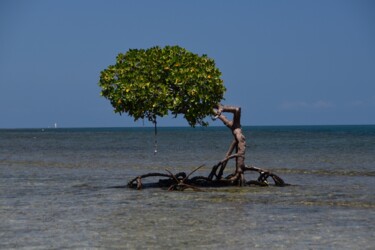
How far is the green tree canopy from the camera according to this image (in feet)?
113

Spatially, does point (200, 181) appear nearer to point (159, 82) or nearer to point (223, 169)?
point (223, 169)

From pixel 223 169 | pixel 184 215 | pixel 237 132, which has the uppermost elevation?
pixel 237 132

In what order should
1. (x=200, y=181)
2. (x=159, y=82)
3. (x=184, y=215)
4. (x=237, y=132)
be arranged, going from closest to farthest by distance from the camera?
(x=184, y=215), (x=159, y=82), (x=237, y=132), (x=200, y=181)

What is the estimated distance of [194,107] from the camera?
117 ft

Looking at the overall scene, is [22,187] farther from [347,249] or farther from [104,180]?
[347,249]

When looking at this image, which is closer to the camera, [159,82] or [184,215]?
[184,215]

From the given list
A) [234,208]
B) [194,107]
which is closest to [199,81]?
[194,107]

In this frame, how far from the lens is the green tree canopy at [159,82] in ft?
113

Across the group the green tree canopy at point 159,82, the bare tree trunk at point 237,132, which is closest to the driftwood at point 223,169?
the bare tree trunk at point 237,132

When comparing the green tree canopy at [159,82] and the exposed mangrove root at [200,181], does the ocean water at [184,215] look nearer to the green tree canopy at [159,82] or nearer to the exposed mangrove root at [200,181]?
the exposed mangrove root at [200,181]

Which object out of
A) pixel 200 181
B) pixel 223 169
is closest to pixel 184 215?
pixel 223 169

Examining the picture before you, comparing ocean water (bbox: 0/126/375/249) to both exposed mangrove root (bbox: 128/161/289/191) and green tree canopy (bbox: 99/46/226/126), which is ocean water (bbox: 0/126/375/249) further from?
green tree canopy (bbox: 99/46/226/126)

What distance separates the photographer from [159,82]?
1372 inches

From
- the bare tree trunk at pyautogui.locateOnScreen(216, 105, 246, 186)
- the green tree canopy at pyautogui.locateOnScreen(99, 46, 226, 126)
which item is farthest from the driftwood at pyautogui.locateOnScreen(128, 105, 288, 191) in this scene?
the green tree canopy at pyautogui.locateOnScreen(99, 46, 226, 126)
